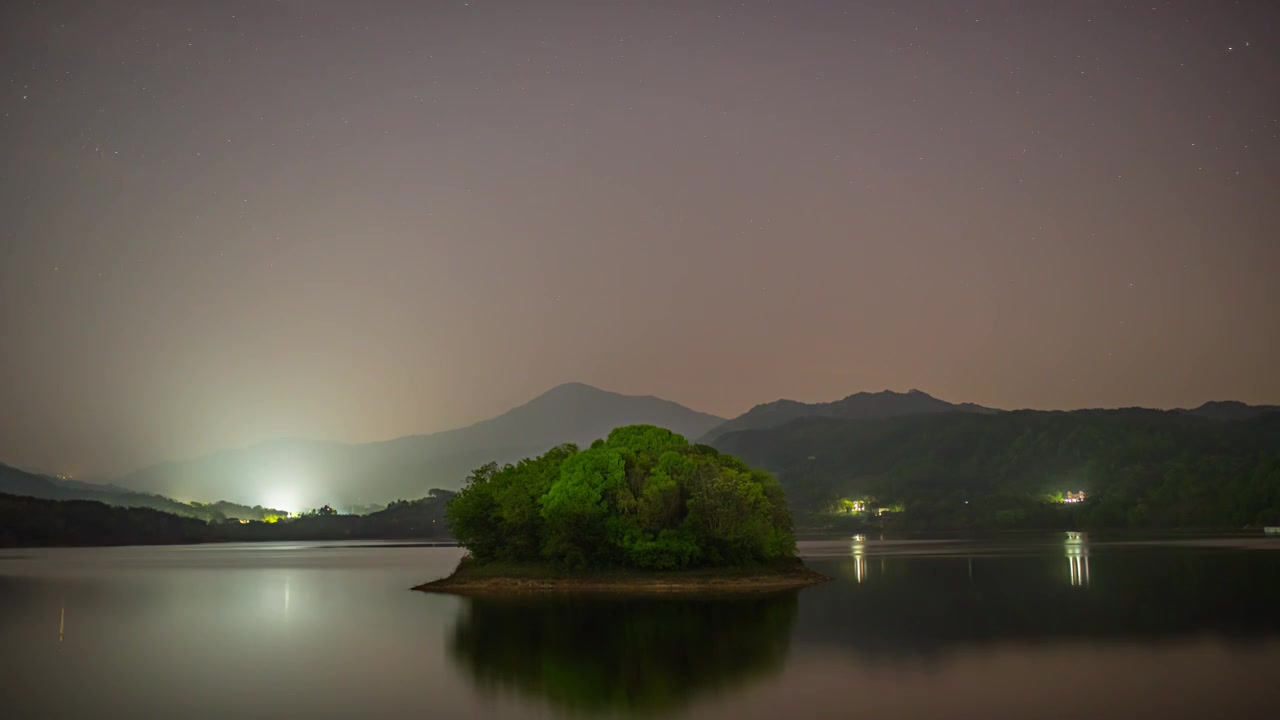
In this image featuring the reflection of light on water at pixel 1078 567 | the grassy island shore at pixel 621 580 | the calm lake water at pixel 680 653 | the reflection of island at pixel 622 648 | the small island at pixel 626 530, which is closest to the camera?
the calm lake water at pixel 680 653

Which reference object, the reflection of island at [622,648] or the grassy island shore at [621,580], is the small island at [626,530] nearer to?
the grassy island shore at [621,580]

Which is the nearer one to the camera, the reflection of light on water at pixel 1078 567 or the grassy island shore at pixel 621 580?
the grassy island shore at pixel 621 580

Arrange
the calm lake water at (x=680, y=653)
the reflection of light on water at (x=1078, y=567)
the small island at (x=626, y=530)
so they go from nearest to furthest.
A: the calm lake water at (x=680, y=653) → the reflection of light on water at (x=1078, y=567) → the small island at (x=626, y=530)

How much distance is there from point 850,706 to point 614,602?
3883 centimetres

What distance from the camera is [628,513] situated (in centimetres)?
8188

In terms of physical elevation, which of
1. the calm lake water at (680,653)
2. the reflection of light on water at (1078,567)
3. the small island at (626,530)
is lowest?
the reflection of light on water at (1078,567)

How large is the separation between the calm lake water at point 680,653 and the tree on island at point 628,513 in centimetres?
879

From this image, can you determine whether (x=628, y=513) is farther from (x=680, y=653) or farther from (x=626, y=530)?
(x=680, y=653)

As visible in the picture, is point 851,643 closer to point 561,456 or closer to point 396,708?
point 396,708

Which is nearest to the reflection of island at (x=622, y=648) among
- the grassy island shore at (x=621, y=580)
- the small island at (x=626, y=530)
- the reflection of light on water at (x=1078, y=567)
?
the grassy island shore at (x=621, y=580)

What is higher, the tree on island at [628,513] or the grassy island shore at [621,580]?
the tree on island at [628,513]

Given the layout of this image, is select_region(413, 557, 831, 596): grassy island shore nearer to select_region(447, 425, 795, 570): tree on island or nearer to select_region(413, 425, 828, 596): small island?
select_region(413, 425, 828, 596): small island

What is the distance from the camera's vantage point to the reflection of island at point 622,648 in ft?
111

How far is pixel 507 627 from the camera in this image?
54062mm
